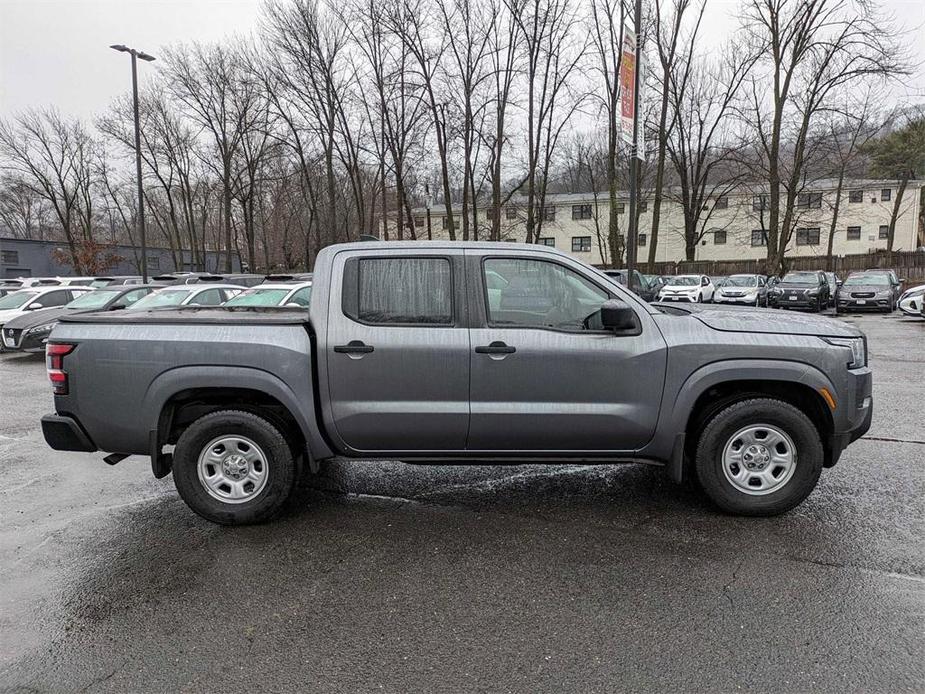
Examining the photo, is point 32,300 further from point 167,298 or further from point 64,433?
point 64,433

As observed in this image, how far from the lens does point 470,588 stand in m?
3.24

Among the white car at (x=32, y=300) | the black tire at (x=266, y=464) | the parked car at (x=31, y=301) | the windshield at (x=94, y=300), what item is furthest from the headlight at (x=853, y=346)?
the white car at (x=32, y=300)

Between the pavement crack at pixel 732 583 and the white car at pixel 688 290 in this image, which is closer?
the pavement crack at pixel 732 583

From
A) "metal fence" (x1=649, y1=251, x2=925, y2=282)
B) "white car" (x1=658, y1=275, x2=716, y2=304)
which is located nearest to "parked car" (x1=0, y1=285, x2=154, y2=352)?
"white car" (x1=658, y1=275, x2=716, y2=304)

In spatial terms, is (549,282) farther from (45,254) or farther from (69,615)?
(45,254)

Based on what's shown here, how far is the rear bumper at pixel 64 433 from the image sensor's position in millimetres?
3988

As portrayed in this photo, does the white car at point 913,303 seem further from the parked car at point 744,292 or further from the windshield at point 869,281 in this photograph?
the parked car at point 744,292

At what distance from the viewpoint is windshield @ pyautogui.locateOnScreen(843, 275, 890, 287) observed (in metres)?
22.8

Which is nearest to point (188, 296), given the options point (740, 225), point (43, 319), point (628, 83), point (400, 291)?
point (43, 319)

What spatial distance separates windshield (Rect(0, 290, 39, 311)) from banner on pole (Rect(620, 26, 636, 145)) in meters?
15.3

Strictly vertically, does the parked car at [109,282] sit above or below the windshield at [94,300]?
above

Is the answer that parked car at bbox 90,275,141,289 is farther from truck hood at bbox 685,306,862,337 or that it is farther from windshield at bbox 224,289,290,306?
truck hood at bbox 685,306,862,337

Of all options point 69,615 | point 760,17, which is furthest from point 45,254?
point 69,615

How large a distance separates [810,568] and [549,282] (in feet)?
7.67
